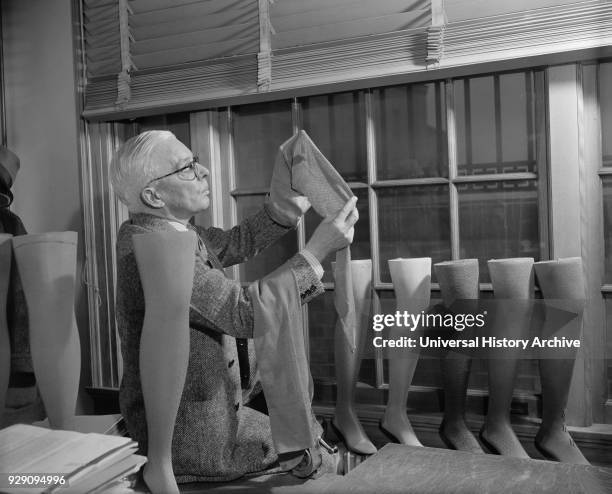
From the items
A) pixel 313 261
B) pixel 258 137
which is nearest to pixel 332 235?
pixel 313 261

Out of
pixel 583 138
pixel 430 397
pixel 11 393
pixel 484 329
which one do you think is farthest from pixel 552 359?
pixel 11 393

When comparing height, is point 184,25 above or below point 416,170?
above

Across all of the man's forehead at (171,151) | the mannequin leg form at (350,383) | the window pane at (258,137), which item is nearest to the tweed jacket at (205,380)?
the man's forehead at (171,151)

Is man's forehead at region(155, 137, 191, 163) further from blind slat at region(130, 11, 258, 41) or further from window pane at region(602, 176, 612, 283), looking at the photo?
window pane at region(602, 176, 612, 283)

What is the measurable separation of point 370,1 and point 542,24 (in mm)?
321

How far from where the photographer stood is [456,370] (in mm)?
1147

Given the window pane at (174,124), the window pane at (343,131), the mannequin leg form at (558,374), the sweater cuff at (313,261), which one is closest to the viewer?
the sweater cuff at (313,261)

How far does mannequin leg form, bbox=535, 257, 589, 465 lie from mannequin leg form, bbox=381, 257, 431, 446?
20 cm

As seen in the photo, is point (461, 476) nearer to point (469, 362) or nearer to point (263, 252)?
point (469, 362)

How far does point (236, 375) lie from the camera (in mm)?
1054

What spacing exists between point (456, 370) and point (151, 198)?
0.62m

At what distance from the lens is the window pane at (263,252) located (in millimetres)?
1322

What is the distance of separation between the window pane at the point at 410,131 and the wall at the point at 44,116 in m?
0.65

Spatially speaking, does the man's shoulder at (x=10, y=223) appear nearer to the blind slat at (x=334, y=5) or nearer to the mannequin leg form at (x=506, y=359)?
the blind slat at (x=334, y=5)
